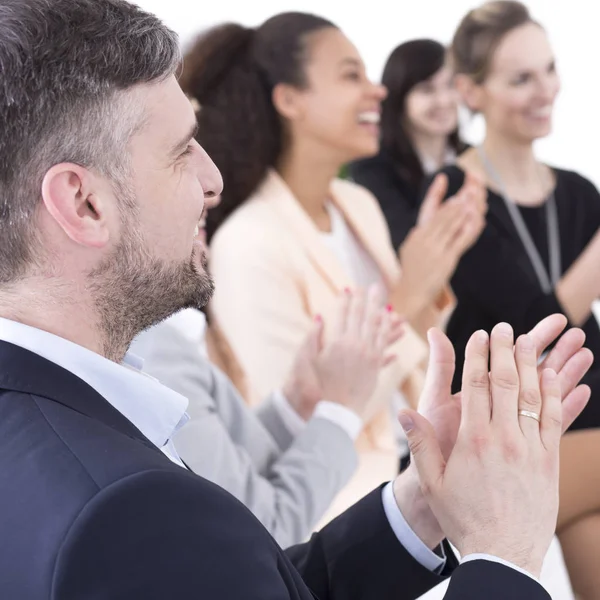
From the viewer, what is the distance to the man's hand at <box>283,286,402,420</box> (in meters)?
1.19

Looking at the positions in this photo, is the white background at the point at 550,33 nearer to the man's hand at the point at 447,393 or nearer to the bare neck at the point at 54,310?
the man's hand at the point at 447,393

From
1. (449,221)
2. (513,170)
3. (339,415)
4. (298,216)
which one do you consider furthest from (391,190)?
(339,415)

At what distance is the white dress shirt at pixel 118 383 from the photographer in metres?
0.53

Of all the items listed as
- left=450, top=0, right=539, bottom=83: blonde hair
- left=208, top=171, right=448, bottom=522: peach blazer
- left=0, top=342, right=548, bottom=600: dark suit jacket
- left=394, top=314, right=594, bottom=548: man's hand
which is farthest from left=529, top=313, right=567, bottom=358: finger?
left=450, top=0, right=539, bottom=83: blonde hair

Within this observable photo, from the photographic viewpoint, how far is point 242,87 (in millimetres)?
1676

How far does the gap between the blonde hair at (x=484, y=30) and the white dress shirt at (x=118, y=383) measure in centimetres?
145

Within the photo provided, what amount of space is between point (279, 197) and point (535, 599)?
1.20m

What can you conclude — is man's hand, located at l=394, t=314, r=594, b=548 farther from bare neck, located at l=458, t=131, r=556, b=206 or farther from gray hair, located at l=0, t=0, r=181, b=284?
bare neck, located at l=458, t=131, r=556, b=206

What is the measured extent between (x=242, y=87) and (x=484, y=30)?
52cm

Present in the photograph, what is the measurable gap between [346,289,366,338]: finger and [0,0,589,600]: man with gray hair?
52cm

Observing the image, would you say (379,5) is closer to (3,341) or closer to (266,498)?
(266,498)

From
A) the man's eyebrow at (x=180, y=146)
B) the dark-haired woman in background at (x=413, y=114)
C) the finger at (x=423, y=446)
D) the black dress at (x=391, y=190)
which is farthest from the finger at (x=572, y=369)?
the dark-haired woman in background at (x=413, y=114)

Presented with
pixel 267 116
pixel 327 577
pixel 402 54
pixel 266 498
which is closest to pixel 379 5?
pixel 402 54

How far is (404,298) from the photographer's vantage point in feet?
5.71
